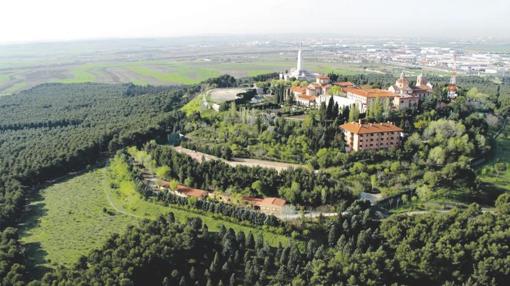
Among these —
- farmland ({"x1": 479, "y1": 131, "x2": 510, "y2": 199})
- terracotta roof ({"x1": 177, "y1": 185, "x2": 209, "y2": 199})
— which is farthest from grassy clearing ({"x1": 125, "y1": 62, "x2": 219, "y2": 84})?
farmland ({"x1": 479, "y1": 131, "x2": 510, "y2": 199})

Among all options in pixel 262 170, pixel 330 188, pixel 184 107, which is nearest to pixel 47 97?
pixel 184 107

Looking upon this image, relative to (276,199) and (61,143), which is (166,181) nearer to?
(276,199)

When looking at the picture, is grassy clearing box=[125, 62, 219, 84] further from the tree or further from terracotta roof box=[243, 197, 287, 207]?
the tree

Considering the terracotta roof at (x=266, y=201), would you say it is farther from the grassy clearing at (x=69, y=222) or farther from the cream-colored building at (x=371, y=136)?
the cream-colored building at (x=371, y=136)

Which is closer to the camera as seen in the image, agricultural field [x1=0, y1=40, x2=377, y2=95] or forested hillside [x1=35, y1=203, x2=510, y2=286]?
forested hillside [x1=35, y1=203, x2=510, y2=286]

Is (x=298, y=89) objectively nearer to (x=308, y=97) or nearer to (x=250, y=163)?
(x=308, y=97)

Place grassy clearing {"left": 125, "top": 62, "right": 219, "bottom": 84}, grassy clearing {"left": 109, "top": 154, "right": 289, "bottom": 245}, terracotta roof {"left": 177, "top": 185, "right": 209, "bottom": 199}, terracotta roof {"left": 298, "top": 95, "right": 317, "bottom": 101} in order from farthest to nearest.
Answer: grassy clearing {"left": 125, "top": 62, "right": 219, "bottom": 84} → terracotta roof {"left": 298, "top": 95, "right": 317, "bottom": 101} → terracotta roof {"left": 177, "top": 185, "right": 209, "bottom": 199} → grassy clearing {"left": 109, "top": 154, "right": 289, "bottom": 245}
